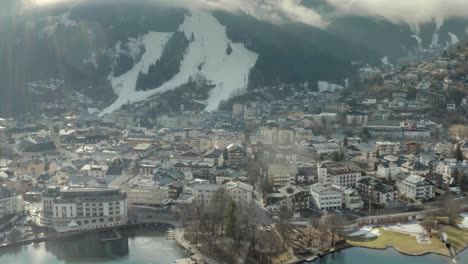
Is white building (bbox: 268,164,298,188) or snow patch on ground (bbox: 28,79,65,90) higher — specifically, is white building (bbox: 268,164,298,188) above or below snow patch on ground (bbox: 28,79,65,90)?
below

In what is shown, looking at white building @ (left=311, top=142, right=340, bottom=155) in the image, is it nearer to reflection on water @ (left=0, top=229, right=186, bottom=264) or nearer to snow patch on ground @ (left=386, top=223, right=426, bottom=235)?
snow patch on ground @ (left=386, top=223, right=426, bottom=235)

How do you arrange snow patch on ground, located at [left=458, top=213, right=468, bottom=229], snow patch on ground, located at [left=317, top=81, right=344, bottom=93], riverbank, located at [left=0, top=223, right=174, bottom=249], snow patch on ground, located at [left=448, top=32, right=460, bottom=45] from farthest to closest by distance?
snow patch on ground, located at [left=448, top=32, right=460, bottom=45] < snow patch on ground, located at [left=317, top=81, right=344, bottom=93] < snow patch on ground, located at [left=458, top=213, right=468, bottom=229] < riverbank, located at [left=0, top=223, right=174, bottom=249]

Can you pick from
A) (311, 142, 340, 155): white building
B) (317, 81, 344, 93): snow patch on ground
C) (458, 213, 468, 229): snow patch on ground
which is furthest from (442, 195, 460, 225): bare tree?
(317, 81, 344, 93): snow patch on ground

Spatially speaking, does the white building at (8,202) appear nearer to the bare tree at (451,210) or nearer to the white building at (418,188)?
the white building at (418,188)

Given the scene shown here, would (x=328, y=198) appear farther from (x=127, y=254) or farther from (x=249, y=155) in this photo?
(x=249, y=155)

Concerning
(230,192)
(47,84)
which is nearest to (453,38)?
(47,84)

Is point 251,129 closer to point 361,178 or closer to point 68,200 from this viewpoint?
point 361,178

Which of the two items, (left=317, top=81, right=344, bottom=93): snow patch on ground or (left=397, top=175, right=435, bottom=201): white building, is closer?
(left=397, top=175, right=435, bottom=201): white building
